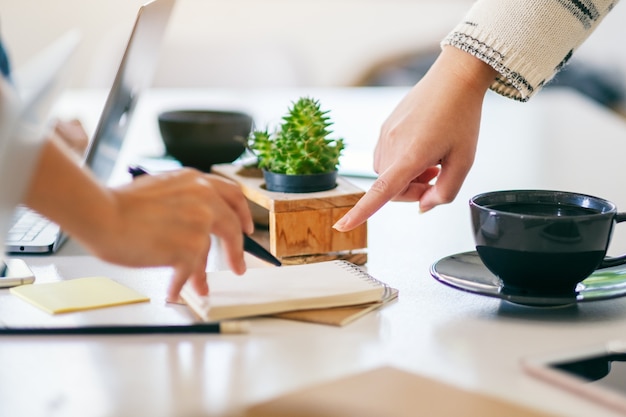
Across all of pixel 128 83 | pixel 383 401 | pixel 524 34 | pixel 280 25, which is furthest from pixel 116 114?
pixel 280 25

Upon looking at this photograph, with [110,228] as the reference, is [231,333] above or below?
below

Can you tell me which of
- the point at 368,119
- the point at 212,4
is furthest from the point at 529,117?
the point at 212,4

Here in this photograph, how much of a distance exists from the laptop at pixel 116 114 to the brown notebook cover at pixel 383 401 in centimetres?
46

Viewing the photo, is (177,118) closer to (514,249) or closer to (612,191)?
(612,191)

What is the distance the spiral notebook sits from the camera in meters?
0.84

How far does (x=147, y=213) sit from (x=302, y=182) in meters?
0.34

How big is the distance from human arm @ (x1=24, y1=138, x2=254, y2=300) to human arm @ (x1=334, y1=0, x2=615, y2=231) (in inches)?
11.7

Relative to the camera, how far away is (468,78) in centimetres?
112

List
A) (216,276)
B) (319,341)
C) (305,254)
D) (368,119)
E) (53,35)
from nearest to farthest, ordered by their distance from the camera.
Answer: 1. (319,341)
2. (216,276)
3. (305,254)
4. (368,119)
5. (53,35)

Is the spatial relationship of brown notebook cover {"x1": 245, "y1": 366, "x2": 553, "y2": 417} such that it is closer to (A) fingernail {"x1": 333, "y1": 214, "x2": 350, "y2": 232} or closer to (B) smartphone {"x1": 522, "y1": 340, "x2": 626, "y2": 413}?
(B) smartphone {"x1": 522, "y1": 340, "x2": 626, "y2": 413}

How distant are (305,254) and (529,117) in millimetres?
1270

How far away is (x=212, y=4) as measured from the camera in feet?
12.9

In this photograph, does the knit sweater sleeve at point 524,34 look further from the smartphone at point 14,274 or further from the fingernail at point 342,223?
the smartphone at point 14,274

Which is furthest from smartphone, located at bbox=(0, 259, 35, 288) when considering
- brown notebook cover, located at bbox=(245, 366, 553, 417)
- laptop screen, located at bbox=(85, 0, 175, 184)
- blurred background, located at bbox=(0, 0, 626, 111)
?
blurred background, located at bbox=(0, 0, 626, 111)
